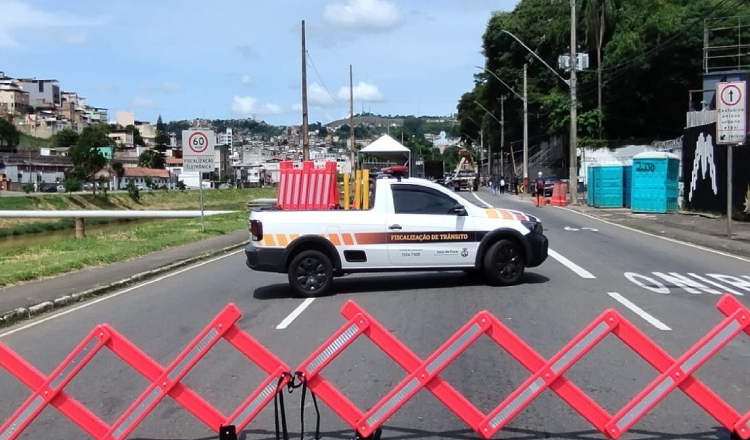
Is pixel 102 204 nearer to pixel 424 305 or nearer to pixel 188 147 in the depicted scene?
pixel 188 147

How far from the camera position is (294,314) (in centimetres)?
1097

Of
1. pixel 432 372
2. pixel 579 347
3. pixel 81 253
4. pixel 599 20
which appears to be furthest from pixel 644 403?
pixel 599 20

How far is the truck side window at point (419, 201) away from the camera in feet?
41.9

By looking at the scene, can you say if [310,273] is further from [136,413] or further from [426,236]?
[136,413]

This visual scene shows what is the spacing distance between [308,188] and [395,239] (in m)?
3.37

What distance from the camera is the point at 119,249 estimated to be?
20156 mm

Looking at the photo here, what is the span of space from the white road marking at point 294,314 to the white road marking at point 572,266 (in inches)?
195

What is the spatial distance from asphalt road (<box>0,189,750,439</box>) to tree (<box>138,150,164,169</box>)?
138824 millimetres

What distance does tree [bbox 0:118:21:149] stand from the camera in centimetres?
12412

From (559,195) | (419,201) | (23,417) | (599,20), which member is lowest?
(23,417)

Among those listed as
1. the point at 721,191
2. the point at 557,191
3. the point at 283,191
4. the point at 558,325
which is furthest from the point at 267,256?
the point at 557,191

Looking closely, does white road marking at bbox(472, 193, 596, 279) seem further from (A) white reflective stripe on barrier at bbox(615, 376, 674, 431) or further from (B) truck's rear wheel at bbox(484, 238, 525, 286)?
(A) white reflective stripe on barrier at bbox(615, 376, 674, 431)

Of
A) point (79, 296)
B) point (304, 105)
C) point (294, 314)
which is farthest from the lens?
point (304, 105)

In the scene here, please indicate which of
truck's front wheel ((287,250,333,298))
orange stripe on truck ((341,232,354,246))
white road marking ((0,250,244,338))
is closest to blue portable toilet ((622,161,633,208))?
white road marking ((0,250,244,338))
